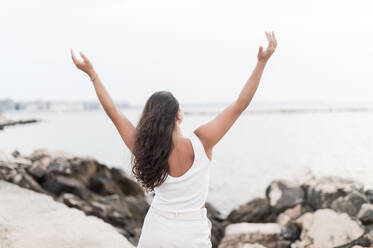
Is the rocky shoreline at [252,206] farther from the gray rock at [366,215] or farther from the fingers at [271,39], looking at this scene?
the fingers at [271,39]

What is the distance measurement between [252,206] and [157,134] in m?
9.57

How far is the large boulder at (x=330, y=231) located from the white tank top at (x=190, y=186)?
19.0ft

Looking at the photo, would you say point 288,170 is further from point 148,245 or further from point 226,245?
point 148,245

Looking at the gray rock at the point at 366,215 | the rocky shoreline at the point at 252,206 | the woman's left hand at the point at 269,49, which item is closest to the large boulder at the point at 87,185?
the rocky shoreline at the point at 252,206

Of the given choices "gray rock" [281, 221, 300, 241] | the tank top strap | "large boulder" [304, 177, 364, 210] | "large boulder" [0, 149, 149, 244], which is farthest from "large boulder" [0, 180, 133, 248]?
"large boulder" [304, 177, 364, 210]

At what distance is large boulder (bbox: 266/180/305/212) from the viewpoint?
11.3 meters

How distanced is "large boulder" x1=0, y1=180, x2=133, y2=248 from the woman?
2.90 m

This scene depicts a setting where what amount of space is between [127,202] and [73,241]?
5608mm

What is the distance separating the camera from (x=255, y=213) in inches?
445

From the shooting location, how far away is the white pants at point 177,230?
2400 millimetres

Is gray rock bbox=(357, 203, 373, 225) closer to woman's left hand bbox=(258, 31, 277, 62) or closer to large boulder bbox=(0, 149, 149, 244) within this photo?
large boulder bbox=(0, 149, 149, 244)

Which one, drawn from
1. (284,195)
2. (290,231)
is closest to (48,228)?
(290,231)

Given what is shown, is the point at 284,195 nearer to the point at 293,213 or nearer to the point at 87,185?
the point at 293,213

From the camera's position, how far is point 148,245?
2447mm
